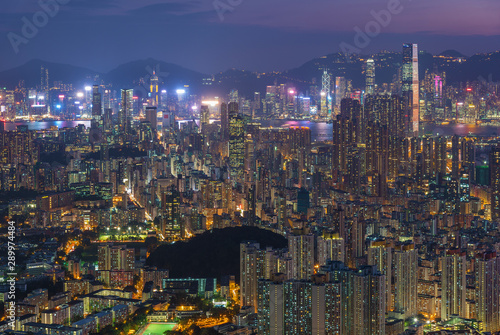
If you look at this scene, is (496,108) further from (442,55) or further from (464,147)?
(464,147)

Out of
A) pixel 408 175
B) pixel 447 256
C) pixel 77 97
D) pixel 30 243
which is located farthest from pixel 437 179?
pixel 77 97

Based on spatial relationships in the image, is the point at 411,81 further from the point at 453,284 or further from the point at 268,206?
the point at 453,284

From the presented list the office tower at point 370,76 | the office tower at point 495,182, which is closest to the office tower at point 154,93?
the office tower at point 370,76

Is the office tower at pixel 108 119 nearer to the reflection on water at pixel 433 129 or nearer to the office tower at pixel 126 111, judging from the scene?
the office tower at pixel 126 111

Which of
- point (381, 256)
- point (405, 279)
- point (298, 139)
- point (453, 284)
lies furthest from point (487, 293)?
point (298, 139)

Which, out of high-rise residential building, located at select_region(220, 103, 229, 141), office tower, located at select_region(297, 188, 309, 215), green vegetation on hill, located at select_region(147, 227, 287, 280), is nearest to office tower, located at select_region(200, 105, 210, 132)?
high-rise residential building, located at select_region(220, 103, 229, 141)

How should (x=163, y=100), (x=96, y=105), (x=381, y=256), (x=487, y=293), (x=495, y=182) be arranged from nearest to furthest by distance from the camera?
(x=487, y=293)
(x=381, y=256)
(x=495, y=182)
(x=96, y=105)
(x=163, y=100)

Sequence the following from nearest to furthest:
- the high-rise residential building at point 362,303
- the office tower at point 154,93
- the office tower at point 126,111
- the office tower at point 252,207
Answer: the high-rise residential building at point 362,303, the office tower at point 252,207, the office tower at point 126,111, the office tower at point 154,93
